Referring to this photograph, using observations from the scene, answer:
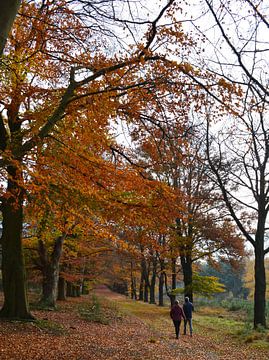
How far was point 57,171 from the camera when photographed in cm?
998

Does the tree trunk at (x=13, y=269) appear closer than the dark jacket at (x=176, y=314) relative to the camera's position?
Yes

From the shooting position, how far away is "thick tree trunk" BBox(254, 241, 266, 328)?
1471 centimetres

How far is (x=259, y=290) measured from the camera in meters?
15.3

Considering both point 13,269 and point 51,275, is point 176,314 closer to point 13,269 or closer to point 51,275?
point 13,269

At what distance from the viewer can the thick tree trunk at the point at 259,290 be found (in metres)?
14.7

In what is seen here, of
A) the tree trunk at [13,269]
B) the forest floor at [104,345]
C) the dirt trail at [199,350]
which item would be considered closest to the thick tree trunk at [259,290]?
the forest floor at [104,345]

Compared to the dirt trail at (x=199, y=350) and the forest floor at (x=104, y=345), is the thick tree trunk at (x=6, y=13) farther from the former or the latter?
the dirt trail at (x=199, y=350)

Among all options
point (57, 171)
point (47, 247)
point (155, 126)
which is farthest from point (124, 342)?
point (47, 247)

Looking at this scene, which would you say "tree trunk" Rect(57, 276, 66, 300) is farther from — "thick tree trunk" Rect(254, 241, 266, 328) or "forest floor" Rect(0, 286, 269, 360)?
"thick tree trunk" Rect(254, 241, 266, 328)

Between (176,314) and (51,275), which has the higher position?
(51,275)

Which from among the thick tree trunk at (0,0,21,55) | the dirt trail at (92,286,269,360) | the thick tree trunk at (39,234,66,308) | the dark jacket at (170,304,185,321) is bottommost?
the dirt trail at (92,286,269,360)

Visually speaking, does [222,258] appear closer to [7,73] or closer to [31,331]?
[31,331]

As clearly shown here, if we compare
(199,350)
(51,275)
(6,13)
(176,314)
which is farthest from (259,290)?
(6,13)

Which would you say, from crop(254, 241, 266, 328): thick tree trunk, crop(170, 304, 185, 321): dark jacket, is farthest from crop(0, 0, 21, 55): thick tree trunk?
crop(254, 241, 266, 328): thick tree trunk
